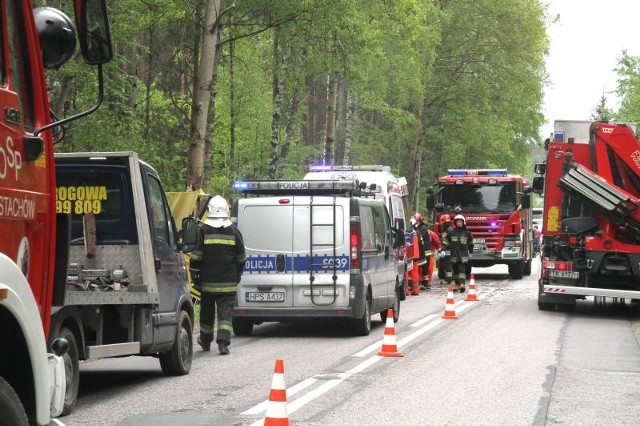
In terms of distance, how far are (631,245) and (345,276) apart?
7.03 metres

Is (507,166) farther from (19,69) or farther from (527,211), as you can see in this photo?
(19,69)

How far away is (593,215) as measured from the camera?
2217 centimetres

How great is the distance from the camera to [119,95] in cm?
2622

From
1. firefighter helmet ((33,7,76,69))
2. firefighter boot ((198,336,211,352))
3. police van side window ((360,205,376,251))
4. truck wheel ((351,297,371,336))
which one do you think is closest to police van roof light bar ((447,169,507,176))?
police van side window ((360,205,376,251))

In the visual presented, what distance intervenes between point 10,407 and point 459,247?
81.1ft

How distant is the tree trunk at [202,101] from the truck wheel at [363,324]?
7.42m

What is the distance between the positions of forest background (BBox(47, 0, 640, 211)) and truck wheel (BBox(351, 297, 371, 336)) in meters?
6.85

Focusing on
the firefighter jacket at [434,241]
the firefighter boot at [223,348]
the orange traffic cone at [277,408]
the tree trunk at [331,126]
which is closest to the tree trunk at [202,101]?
the firefighter boot at [223,348]

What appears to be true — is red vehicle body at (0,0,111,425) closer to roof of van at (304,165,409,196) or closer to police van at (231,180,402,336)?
police van at (231,180,402,336)

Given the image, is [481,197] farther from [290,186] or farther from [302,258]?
[302,258]

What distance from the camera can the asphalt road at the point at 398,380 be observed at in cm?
1013

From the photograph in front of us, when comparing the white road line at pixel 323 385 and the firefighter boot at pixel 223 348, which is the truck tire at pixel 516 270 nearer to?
the white road line at pixel 323 385

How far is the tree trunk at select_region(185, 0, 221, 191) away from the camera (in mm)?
23953

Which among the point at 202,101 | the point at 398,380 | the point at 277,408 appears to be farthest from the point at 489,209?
the point at 277,408
